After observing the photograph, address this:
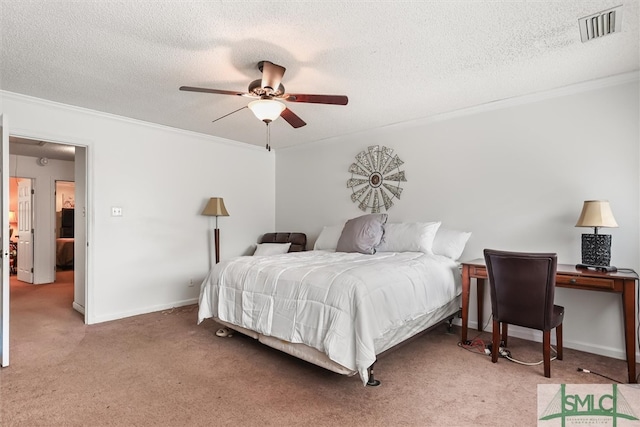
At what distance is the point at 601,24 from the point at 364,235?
2471 mm

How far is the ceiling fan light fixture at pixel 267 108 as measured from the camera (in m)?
2.58

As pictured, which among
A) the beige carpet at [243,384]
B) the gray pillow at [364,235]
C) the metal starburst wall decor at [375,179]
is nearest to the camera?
the beige carpet at [243,384]

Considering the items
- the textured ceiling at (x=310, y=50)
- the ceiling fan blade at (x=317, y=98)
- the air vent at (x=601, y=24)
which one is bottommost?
the ceiling fan blade at (x=317, y=98)

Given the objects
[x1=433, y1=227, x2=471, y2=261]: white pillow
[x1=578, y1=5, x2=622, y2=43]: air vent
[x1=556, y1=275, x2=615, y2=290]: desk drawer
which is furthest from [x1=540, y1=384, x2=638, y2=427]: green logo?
[x1=578, y1=5, x2=622, y2=43]: air vent

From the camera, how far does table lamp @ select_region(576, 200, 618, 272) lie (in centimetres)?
266

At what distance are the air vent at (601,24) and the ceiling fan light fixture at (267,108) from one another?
2.02 m

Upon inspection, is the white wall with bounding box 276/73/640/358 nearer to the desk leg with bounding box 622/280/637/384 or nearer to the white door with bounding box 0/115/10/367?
the desk leg with bounding box 622/280/637/384

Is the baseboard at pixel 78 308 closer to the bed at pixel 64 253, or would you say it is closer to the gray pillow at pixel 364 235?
the gray pillow at pixel 364 235

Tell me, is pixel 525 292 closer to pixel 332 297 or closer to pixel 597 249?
pixel 597 249

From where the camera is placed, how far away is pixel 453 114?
3.84 m

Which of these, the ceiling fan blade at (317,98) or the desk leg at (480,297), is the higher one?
the ceiling fan blade at (317,98)

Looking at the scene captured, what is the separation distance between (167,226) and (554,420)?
169 inches

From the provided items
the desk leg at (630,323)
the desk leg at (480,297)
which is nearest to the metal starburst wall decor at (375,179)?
the desk leg at (480,297)

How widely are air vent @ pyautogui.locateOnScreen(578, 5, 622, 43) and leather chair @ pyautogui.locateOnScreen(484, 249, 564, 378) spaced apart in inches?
58.4
